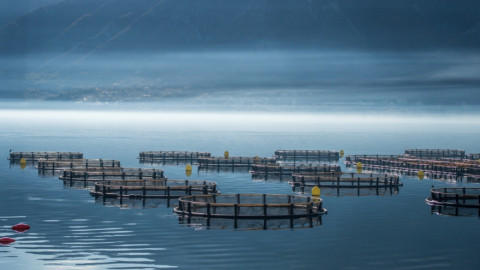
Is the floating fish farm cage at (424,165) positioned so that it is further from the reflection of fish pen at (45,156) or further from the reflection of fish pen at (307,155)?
the reflection of fish pen at (45,156)

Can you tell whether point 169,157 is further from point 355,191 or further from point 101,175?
point 355,191

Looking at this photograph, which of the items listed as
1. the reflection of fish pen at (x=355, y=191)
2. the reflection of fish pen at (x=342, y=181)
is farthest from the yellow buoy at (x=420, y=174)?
the reflection of fish pen at (x=355, y=191)

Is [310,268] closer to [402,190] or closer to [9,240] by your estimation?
[9,240]

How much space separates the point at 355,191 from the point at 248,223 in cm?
3130

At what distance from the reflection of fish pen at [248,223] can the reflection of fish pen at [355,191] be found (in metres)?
24.3

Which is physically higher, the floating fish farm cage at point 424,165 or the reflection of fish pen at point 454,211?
the floating fish farm cage at point 424,165

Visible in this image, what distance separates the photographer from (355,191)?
308 feet

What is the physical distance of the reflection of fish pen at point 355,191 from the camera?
9125 centimetres

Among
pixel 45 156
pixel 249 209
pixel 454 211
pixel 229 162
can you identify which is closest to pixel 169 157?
pixel 229 162

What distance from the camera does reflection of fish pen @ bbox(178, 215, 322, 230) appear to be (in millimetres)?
64062

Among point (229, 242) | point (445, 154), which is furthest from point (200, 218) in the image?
point (445, 154)

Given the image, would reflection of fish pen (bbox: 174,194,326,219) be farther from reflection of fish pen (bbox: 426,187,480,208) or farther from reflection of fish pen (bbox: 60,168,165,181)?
reflection of fish pen (bbox: 60,168,165,181)

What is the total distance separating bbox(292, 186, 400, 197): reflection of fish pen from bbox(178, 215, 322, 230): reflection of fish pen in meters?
24.3

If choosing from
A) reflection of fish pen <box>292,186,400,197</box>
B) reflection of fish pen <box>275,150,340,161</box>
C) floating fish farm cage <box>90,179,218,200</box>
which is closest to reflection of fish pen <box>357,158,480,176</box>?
reflection of fish pen <box>292,186,400,197</box>
